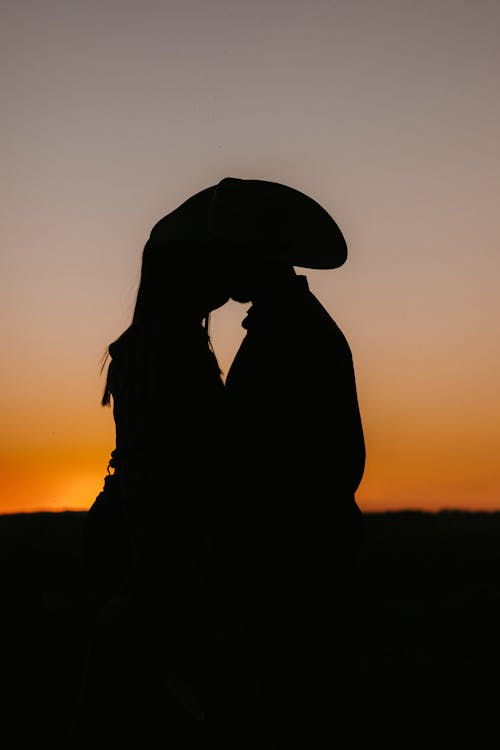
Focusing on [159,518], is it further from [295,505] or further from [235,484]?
[295,505]

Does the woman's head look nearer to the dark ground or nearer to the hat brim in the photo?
the hat brim

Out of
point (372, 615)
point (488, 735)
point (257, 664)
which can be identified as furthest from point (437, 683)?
point (257, 664)

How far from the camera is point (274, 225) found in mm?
3656

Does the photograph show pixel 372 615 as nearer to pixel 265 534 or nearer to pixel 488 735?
pixel 488 735

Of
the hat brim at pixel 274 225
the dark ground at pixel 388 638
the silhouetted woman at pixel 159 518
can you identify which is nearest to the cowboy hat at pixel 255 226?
the hat brim at pixel 274 225

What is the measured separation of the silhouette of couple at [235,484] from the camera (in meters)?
3.24

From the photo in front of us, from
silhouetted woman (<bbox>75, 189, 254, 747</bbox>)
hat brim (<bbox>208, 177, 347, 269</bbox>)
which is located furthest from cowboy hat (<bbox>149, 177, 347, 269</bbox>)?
silhouetted woman (<bbox>75, 189, 254, 747</bbox>)

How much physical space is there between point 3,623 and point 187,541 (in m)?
5.28

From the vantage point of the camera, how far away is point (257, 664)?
3434mm

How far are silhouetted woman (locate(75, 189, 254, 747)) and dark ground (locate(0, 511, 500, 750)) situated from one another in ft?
1.75

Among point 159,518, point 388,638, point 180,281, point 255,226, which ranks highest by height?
point 255,226

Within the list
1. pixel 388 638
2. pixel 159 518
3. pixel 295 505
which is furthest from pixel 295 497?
pixel 388 638

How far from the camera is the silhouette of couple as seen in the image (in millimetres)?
3242

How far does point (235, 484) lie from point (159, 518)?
33 centimetres
